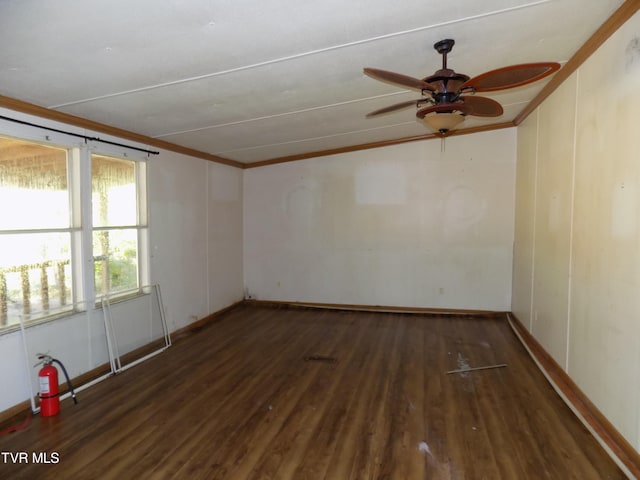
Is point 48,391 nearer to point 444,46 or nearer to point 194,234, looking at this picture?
point 194,234

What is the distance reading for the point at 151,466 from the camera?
2.25 m

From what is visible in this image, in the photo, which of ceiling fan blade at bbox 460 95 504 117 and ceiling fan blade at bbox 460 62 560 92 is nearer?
ceiling fan blade at bbox 460 62 560 92

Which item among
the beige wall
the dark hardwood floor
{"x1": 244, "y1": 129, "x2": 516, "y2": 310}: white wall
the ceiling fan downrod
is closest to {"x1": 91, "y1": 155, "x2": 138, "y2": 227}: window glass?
the dark hardwood floor

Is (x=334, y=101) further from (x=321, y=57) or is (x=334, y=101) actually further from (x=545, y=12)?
(x=545, y=12)

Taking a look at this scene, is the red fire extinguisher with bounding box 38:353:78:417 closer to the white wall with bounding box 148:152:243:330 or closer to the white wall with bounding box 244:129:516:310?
the white wall with bounding box 148:152:243:330

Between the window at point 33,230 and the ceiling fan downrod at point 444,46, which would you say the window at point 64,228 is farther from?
the ceiling fan downrod at point 444,46

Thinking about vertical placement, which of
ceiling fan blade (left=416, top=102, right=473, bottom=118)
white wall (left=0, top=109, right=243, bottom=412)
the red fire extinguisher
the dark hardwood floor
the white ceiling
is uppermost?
the white ceiling

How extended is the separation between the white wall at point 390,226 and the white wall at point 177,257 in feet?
2.08

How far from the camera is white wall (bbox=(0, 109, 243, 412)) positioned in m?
2.90

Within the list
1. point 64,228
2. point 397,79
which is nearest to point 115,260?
point 64,228

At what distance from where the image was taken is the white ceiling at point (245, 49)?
5.96 feet

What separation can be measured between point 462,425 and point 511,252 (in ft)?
11.6

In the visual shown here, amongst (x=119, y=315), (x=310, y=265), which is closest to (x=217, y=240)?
(x=310, y=265)

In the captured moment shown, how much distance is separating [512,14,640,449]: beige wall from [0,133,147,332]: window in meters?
4.28
